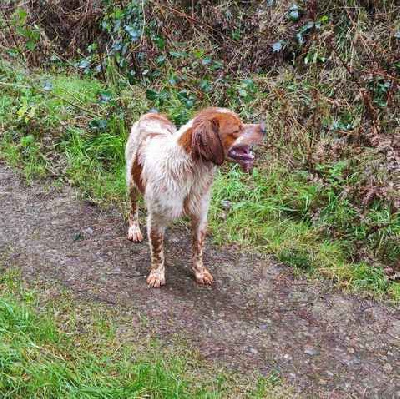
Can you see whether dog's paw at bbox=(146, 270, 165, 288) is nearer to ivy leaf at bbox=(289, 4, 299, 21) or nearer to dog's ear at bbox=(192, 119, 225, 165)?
dog's ear at bbox=(192, 119, 225, 165)

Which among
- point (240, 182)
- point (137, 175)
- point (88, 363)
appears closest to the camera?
point (88, 363)

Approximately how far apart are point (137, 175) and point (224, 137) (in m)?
Answer: 1.05

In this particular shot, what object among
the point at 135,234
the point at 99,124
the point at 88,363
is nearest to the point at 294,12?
the point at 99,124

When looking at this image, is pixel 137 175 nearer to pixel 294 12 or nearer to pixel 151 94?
pixel 151 94

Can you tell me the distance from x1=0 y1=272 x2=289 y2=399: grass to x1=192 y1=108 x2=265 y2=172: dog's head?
129cm

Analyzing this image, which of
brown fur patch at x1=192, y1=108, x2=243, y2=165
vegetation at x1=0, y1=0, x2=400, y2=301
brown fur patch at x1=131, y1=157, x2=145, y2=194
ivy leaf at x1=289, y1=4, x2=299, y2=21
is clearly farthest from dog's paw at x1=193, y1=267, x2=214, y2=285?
ivy leaf at x1=289, y1=4, x2=299, y2=21

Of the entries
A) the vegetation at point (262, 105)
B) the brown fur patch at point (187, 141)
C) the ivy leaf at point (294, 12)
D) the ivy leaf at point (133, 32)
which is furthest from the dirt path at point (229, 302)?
the ivy leaf at point (294, 12)

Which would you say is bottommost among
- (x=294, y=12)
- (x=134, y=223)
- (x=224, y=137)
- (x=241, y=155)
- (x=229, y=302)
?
(x=229, y=302)

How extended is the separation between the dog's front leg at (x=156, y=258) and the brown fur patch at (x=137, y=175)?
0.33 m

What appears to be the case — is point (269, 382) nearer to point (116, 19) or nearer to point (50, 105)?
point (50, 105)

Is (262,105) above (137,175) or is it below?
above

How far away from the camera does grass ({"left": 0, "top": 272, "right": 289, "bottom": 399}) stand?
3.13m

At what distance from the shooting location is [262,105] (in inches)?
235

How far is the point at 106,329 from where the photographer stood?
146 inches
